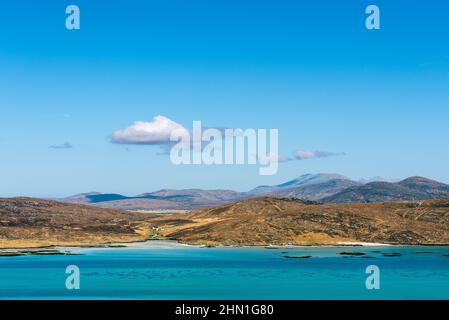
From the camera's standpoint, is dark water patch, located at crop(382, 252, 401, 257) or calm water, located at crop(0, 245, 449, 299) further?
dark water patch, located at crop(382, 252, 401, 257)

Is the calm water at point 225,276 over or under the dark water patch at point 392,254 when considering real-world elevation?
over

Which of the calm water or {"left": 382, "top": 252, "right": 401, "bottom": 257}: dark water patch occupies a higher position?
the calm water

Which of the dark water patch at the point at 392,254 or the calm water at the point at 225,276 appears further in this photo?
the dark water patch at the point at 392,254

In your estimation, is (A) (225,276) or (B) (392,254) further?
(B) (392,254)

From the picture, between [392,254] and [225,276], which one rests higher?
[225,276]

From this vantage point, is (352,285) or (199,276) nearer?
(352,285)
